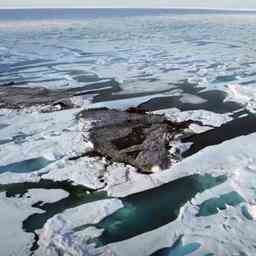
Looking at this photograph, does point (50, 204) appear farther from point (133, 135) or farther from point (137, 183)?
point (133, 135)

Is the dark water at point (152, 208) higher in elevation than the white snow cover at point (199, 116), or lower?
higher

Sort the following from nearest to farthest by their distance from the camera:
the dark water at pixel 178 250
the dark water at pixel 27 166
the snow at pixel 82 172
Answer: the dark water at pixel 178 250
the snow at pixel 82 172
the dark water at pixel 27 166

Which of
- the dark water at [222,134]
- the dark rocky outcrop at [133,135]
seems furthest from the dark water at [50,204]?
the dark water at [222,134]

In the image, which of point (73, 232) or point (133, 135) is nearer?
point (73, 232)

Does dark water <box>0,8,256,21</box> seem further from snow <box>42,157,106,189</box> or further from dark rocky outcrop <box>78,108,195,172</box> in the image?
snow <box>42,157,106,189</box>

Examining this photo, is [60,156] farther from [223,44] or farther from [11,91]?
[223,44]

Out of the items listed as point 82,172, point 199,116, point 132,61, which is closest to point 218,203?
point 82,172

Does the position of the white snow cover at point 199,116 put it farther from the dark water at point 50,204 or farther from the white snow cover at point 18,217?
the white snow cover at point 18,217

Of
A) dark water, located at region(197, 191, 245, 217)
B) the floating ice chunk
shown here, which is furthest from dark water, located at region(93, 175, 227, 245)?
the floating ice chunk

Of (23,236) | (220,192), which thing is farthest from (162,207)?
(23,236)
